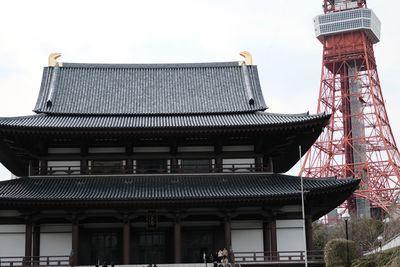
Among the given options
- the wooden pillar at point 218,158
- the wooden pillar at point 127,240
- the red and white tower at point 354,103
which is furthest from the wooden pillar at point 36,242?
the red and white tower at point 354,103

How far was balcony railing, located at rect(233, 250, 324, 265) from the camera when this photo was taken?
107 feet

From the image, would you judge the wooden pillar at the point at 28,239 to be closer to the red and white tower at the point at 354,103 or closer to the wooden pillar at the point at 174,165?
the wooden pillar at the point at 174,165

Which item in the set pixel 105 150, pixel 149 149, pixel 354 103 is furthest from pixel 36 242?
pixel 354 103

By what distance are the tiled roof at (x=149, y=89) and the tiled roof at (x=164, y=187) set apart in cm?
544

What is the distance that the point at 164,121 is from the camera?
3697 centimetres

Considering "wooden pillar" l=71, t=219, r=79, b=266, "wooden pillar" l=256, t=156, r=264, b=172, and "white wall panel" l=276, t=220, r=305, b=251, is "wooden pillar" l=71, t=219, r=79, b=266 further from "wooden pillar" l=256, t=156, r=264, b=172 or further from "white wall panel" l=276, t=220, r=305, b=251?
"white wall panel" l=276, t=220, r=305, b=251

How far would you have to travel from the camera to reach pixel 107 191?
33.5 metres

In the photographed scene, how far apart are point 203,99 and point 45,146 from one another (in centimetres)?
1170

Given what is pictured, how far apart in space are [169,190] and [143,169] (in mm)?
2996

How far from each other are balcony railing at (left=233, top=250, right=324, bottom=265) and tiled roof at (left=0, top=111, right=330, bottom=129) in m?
7.52

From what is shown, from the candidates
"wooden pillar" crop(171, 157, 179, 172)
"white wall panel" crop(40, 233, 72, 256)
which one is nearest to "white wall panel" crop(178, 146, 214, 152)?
"wooden pillar" crop(171, 157, 179, 172)

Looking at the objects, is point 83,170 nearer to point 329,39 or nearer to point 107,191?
point 107,191

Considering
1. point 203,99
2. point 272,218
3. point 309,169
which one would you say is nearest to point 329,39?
point 309,169

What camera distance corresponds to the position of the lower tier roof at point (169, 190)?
32031 millimetres
